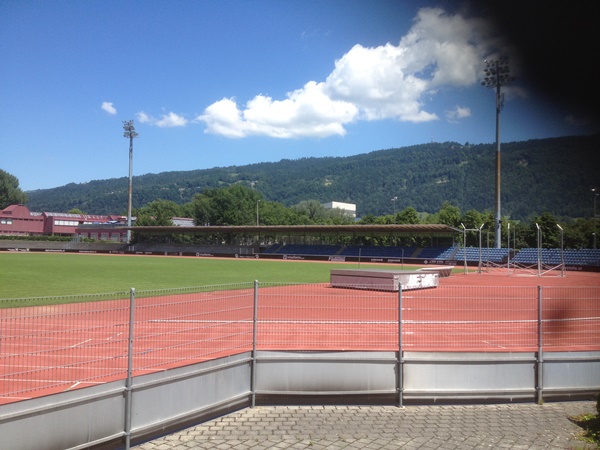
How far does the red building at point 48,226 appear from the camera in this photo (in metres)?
118

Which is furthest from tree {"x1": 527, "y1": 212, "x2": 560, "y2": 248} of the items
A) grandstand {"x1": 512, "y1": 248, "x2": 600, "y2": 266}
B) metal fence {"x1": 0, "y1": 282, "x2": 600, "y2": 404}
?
metal fence {"x1": 0, "y1": 282, "x2": 600, "y2": 404}

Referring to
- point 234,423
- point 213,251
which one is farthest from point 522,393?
point 213,251

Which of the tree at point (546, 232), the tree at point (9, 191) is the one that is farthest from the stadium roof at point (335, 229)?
the tree at point (9, 191)

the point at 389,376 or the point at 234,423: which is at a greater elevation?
the point at 389,376

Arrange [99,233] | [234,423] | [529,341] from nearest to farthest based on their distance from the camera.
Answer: [234,423]
[529,341]
[99,233]

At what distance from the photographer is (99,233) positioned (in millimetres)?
118062

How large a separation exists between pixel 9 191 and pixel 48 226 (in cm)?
2763

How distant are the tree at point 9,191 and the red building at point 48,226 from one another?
21085 millimetres

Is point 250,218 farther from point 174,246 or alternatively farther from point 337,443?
point 337,443

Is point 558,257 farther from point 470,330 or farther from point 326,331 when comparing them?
point 326,331

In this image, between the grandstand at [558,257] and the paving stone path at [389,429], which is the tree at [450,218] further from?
the paving stone path at [389,429]

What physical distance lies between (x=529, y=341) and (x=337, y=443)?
7831 millimetres

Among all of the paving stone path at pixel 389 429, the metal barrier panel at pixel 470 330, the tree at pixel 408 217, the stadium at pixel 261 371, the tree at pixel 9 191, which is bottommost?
the paving stone path at pixel 389 429

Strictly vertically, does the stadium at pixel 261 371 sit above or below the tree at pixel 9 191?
below
